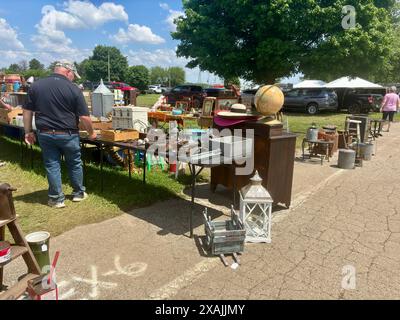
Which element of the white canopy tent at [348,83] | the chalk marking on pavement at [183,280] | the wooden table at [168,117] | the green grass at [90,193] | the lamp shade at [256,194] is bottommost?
the chalk marking on pavement at [183,280]

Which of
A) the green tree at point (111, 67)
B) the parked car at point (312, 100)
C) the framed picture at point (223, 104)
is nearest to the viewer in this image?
the framed picture at point (223, 104)

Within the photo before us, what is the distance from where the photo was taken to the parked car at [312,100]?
21.0m

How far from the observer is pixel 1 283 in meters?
2.96

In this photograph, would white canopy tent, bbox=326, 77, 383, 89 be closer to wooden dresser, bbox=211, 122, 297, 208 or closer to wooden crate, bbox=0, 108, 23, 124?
wooden dresser, bbox=211, 122, 297, 208

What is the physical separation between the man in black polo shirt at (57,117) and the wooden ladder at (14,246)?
207 centimetres

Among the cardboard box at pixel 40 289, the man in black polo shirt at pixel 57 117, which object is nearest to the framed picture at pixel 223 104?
the man in black polo shirt at pixel 57 117

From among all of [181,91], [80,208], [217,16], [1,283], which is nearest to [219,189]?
[80,208]

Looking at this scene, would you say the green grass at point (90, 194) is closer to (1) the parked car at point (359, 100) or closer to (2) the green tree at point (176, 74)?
(1) the parked car at point (359, 100)

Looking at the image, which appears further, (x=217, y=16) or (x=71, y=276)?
(x=217, y=16)

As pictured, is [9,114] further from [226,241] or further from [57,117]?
[226,241]

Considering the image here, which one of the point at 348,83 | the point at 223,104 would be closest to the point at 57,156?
the point at 223,104

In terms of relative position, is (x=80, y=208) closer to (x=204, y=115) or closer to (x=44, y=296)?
(x=44, y=296)
